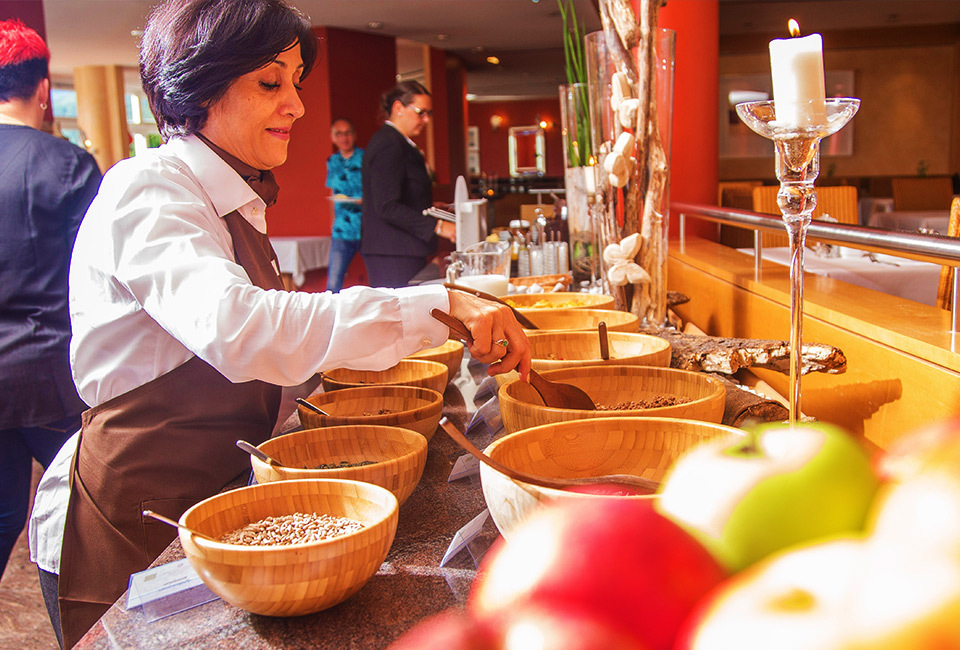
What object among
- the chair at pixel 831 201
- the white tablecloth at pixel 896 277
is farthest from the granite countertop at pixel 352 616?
the chair at pixel 831 201

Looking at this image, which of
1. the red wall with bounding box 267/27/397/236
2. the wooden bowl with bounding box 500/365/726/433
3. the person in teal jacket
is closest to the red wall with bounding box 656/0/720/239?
the person in teal jacket

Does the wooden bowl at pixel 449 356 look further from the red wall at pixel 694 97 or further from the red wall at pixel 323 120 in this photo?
the red wall at pixel 323 120

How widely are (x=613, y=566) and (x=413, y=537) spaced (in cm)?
59

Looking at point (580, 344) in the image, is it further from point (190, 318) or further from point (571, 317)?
point (190, 318)

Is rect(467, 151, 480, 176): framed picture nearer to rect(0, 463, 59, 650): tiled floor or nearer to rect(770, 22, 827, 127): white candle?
rect(0, 463, 59, 650): tiled floor

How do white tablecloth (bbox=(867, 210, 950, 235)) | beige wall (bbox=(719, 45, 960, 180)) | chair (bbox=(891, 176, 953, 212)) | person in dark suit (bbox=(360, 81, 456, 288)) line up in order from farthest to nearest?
beige wall (bbox=(719, 45, 960, 180)) < chair (bbox=(891, 176, 953, 212)) < white tablecloth (bbox=(867, 210, 950, 235)) < person in dark suit (bbox=(360, 81, 456, 288))

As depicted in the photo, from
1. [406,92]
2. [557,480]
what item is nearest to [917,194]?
[406,92]

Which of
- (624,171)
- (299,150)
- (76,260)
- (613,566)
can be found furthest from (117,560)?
(299,150)

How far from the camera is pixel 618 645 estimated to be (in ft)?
0.85

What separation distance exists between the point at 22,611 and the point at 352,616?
225 cm

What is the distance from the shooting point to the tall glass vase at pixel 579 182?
8.51 ft

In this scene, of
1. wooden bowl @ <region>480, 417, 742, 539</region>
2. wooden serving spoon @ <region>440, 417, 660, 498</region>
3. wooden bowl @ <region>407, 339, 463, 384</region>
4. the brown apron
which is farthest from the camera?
wooden bowl @ <region>407, 339, 463, 384</region>

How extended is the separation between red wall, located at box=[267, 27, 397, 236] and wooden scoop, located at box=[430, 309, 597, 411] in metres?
8.00

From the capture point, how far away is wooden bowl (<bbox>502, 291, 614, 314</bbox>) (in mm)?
1811
